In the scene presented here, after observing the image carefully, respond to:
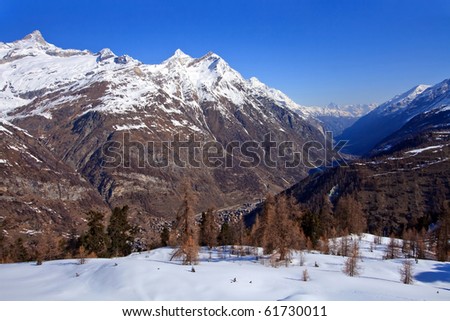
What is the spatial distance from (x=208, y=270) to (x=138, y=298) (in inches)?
468

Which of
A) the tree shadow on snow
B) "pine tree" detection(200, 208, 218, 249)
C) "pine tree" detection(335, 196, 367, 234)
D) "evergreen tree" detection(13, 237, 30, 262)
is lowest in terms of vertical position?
"evergreen tree" detection(13, 237, 30, 262)

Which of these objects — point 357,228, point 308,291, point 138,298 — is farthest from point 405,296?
point 357,228

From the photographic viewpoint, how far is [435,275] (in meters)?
50.2

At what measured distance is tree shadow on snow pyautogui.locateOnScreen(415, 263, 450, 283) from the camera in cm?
4816

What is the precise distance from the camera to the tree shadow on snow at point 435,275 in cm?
4816

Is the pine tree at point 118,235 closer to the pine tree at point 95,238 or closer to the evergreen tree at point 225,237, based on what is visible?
the pine tree at point 95,238

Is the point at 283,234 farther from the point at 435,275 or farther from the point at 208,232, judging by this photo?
the point at 208,232

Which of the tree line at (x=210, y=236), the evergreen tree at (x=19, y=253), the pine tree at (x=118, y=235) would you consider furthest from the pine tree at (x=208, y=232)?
the evergreen tree at (x=19, y=253)

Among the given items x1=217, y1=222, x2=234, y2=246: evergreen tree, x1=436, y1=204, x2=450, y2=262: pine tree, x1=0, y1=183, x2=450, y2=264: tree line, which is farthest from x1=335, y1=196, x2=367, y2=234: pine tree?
x1=217, y1=222, x2=234, y2=246: evergreen tree

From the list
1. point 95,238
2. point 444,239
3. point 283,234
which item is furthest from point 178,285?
point 444,239

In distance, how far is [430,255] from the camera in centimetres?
8944

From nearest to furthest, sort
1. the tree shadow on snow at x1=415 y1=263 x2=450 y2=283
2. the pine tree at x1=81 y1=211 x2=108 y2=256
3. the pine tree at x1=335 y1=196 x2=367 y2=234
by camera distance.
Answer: the tree shadow on snow at x1=415 y1=263 x2=450 y2=283 < the pine tree at x1=81 y1=211 x2=108 y2=256 < the pine tree at x1=335 y1=196 x2=367 y2=234

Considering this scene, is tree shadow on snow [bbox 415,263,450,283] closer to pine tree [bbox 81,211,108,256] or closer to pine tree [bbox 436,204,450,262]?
pine tree [bbox 436,204,450,262]
